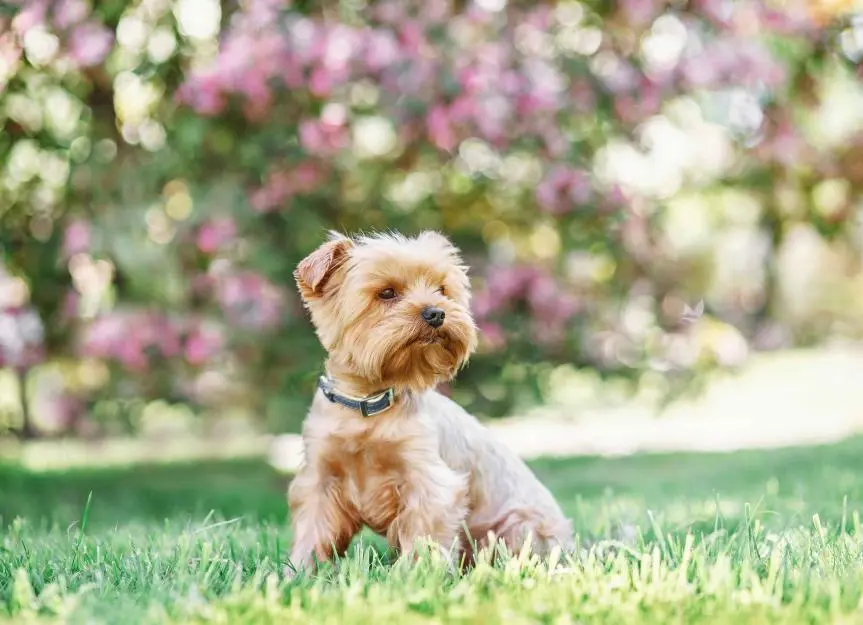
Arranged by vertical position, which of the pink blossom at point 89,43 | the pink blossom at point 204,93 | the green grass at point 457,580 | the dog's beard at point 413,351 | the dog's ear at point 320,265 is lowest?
the green grass at point 457,580

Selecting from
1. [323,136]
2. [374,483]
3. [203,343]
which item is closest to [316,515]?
[374,483]

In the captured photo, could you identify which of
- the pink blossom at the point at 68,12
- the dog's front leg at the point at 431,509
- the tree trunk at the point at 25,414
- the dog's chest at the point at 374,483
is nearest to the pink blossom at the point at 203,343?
the pink blossom at the point at 68,12

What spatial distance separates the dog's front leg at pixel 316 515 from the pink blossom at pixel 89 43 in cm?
374

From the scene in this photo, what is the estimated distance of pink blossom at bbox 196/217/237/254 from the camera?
22.0ft

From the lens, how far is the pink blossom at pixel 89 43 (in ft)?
21.8

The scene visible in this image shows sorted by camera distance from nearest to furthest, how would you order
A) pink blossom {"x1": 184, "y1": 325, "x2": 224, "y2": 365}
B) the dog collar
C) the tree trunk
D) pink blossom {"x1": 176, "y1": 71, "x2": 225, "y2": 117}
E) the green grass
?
the green grass
the dog collar
pink blossom {"x1": 176, "y1": 71, "x2": 225, "y2": 117}
pink blossom {"x1": 184, "y1": 325, "x2": 224, "y2": 365}
the tree trunk

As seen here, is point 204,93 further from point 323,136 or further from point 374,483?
point 374,483

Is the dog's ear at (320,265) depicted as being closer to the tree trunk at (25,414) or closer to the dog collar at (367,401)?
the dog collar at (367,401)

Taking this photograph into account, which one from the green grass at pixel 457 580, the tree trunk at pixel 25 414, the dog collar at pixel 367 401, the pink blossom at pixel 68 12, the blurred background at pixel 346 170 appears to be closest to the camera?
the green grass at pixel 457 580

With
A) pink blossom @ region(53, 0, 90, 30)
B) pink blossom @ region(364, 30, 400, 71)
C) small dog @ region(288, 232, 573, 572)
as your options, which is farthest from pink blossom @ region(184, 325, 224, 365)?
small dog @ region(288, 232, 573, 572)

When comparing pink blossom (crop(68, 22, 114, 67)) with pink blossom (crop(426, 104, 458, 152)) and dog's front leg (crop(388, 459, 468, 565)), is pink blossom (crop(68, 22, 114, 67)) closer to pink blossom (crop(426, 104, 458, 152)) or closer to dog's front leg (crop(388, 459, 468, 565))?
pink blossom (crop(426, 104, 458, 152))

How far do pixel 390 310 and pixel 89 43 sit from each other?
3697 mm

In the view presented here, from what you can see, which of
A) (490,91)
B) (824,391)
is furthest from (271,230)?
(824,391)

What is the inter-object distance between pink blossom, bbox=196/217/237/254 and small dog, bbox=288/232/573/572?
2719 mm
